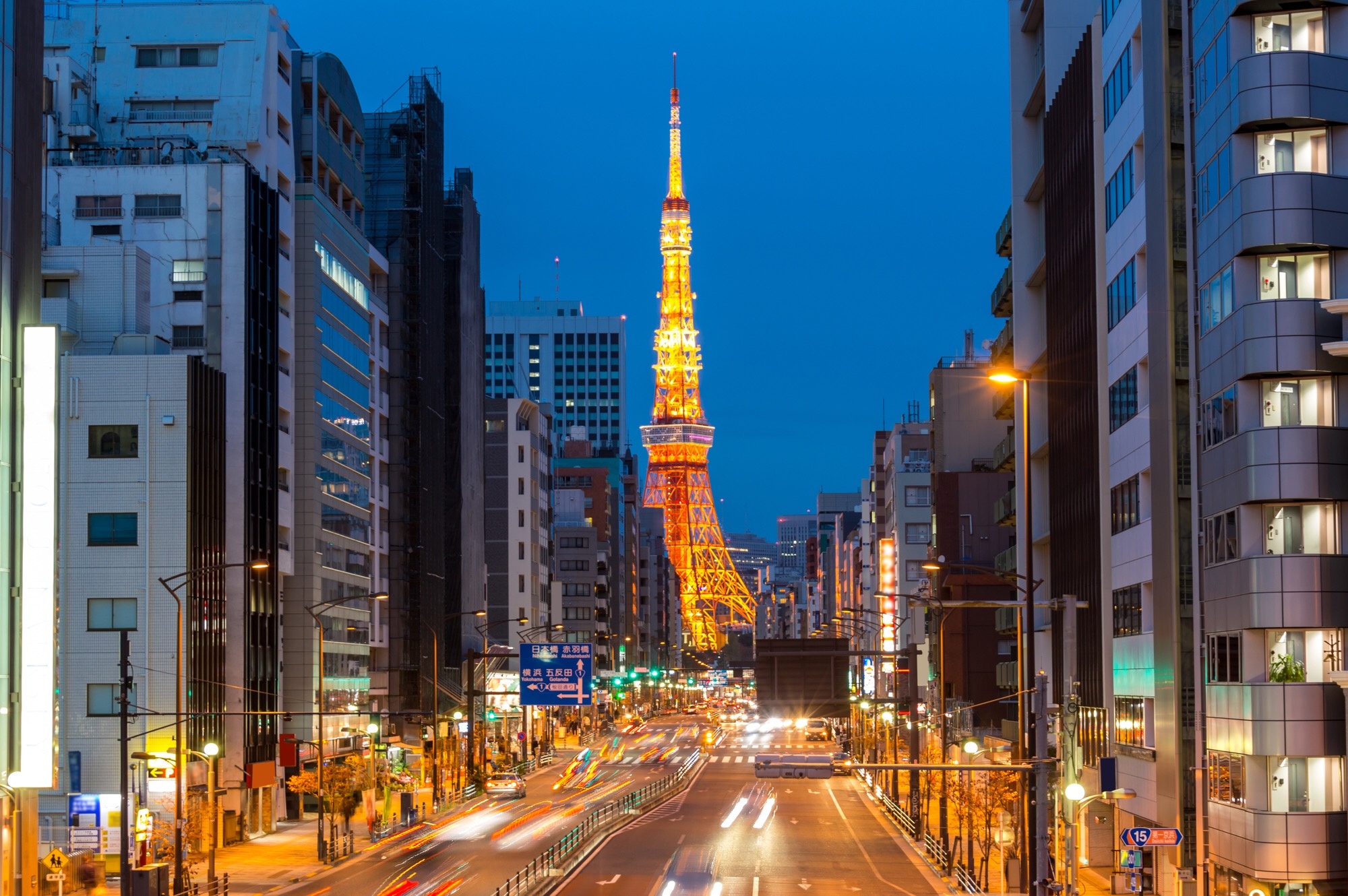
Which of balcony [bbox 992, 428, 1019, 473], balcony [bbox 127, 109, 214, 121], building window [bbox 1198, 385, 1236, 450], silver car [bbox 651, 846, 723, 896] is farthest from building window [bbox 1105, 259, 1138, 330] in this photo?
balcony [bbox 127, 109, 214, 121]

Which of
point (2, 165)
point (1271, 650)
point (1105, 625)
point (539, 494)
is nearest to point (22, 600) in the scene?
point (2, 165)

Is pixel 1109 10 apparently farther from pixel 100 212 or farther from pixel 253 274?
pixel 100 212

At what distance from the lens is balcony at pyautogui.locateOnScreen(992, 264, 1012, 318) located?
267 feet

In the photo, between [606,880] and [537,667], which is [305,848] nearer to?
[606,880]

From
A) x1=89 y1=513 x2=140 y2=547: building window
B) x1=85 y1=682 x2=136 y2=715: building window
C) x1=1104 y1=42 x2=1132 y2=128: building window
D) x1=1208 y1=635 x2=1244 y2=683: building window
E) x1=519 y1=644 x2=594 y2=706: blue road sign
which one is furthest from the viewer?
x1=519 y1=644 x2=594 y2=706: blue road sign

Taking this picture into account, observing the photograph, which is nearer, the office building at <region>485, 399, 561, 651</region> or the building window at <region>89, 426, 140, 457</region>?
the building window at <region>89, 426, 140, 457</region>

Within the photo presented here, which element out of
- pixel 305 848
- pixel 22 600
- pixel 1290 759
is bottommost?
pixel 305 848

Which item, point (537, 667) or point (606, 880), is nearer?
point (606, 880)

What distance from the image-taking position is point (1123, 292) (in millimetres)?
55500

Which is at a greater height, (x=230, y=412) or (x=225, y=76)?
(x=225, y=76)

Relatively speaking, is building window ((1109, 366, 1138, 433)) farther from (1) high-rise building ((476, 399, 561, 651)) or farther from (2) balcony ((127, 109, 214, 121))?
(1) high-rise building ((476, 399, 561, 651))

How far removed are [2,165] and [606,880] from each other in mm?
27758

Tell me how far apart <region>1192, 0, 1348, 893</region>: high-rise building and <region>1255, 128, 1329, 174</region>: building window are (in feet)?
0.12

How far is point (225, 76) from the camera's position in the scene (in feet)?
284
